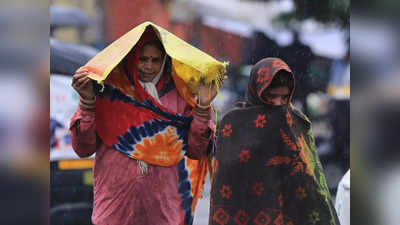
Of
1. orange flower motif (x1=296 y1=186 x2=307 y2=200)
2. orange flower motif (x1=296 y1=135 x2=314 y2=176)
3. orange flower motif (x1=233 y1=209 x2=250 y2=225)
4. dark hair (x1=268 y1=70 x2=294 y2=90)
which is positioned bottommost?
orange flower motif (x1=233 y1=209 x2=250 y2=225)

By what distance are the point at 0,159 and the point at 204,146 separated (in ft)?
6.19

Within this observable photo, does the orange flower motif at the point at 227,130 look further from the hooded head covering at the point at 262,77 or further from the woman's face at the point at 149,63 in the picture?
the woman's face at the point at 149,63

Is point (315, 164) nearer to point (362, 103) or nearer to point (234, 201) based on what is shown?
point (234, 201)

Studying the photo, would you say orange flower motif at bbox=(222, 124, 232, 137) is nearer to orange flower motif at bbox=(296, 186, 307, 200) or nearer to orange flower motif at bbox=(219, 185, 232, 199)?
orange flower motif at bbox=(219, 185, 232, 199)

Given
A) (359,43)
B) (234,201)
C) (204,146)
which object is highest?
(359,43)

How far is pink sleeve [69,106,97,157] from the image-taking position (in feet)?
12.7

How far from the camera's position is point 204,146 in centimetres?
414

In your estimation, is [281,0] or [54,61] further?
[281,0]

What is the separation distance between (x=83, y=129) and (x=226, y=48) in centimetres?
356

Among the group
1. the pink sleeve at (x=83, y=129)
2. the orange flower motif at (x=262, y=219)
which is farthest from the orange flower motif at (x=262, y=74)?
the pink sleeve at (x=83, y=129)

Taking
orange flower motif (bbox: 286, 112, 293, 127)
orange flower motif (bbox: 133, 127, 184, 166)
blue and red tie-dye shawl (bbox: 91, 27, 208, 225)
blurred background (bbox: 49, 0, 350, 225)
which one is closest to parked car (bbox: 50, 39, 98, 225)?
blurred background (bbox: 49, 0, 350, 225)

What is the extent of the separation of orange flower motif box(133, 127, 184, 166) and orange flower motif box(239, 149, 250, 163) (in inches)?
18.0

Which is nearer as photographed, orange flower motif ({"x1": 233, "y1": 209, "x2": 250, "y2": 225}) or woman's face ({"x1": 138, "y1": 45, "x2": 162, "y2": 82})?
woman's face ({"x1": 138, "y1": 45, "x2": 162, "y2": 82})

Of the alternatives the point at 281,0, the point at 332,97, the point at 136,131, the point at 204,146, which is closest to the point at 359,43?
the point at 204,146
